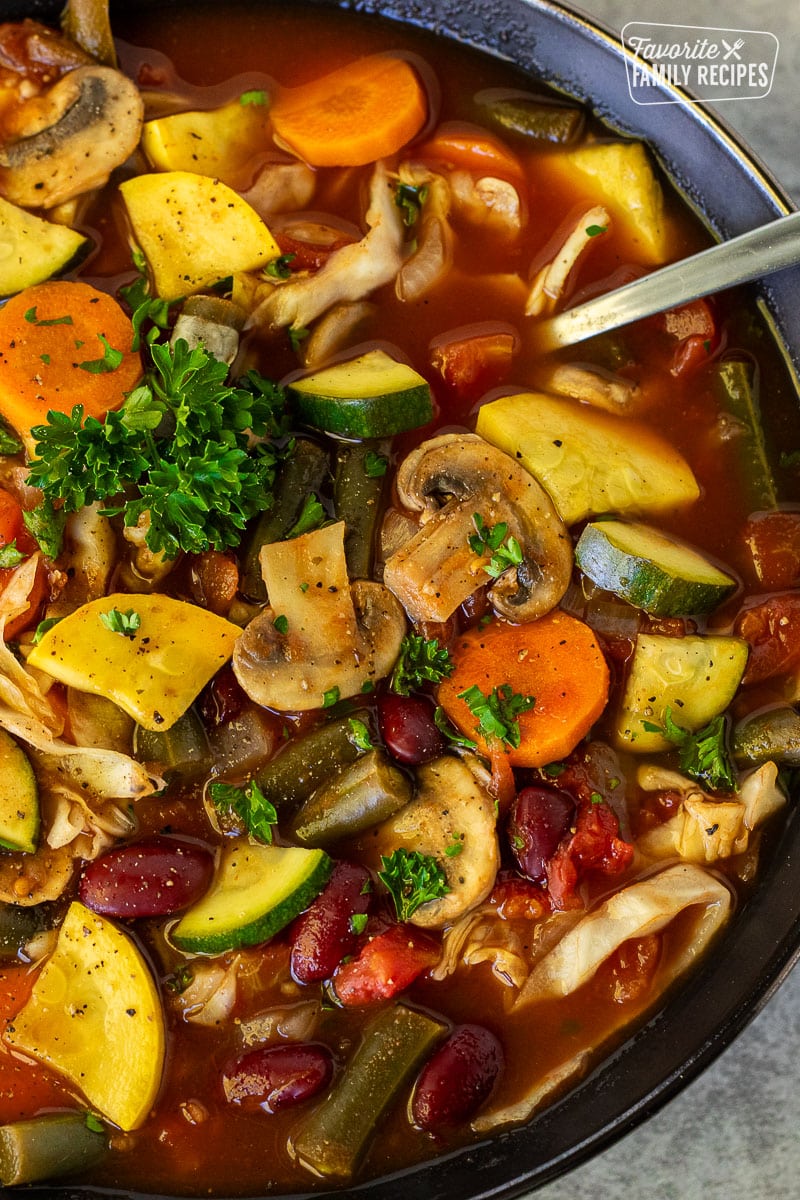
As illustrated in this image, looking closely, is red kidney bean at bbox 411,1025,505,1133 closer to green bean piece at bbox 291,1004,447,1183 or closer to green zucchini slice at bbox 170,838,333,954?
green bean piece at bbox 291,1004,447,1183

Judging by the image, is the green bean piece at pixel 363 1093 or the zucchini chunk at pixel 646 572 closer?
the green bean piece at pixel 363 1093

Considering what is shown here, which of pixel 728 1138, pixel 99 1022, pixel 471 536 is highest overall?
pixel 471 536

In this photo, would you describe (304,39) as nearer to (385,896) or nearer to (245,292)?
(245,292)

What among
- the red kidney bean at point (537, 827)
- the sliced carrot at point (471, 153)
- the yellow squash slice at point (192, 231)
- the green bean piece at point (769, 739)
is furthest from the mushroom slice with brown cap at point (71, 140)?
the green bean piece at point (769, 739)

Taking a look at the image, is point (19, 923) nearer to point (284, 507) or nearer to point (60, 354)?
point (284, 507)

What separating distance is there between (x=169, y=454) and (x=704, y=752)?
5.84ft

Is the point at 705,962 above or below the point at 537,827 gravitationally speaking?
below

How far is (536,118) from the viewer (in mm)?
3521

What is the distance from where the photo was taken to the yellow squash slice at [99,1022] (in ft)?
9.77

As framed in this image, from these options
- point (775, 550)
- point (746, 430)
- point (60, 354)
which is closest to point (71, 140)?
point (60, 354)

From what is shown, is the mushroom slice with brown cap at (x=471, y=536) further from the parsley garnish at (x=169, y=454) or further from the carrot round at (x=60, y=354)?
the carrot round at (x=60, y=354)

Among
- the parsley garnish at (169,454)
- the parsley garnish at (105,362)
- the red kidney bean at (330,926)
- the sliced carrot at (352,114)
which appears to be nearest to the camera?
the parsley garnish at (169,454)

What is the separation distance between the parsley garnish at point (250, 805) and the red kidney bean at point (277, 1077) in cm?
59

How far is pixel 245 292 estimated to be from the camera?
10.9 feet
